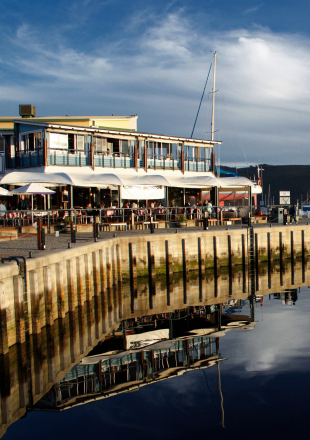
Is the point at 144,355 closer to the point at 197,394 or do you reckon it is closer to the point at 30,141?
the point at 197,394

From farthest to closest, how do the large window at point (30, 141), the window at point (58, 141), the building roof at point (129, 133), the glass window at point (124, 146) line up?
the glass window at point (124, 146), the large window at point (30, 141), the window at point (58, 141), the building roof at point (129, 133)

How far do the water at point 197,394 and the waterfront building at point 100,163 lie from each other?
15.6 m

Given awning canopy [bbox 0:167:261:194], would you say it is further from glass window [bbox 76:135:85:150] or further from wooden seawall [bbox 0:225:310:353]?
wooden seawall [bbox 0:225:310:353]

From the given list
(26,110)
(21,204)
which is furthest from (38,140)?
(26,110)

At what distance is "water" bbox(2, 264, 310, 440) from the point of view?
29.2 feet

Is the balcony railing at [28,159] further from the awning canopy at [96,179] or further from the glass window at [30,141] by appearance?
the awning canopy at [96,179]

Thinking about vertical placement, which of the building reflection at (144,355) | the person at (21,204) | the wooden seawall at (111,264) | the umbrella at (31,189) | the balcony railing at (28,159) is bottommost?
the building reflection at (144,355)

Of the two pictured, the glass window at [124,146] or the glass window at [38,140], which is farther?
the glass window at [124,146]

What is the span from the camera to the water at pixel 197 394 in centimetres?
890

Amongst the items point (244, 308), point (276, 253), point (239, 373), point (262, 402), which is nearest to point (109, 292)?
point (244, 308)

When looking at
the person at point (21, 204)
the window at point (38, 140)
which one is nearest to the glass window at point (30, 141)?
the window at point (38, 140)

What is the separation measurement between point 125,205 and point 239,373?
25.9 metres

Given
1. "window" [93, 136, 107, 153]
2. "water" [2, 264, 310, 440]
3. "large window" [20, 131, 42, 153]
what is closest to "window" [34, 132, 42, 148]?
"large window" [20, 131, 42, 153]

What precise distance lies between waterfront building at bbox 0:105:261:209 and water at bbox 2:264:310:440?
15556mm
